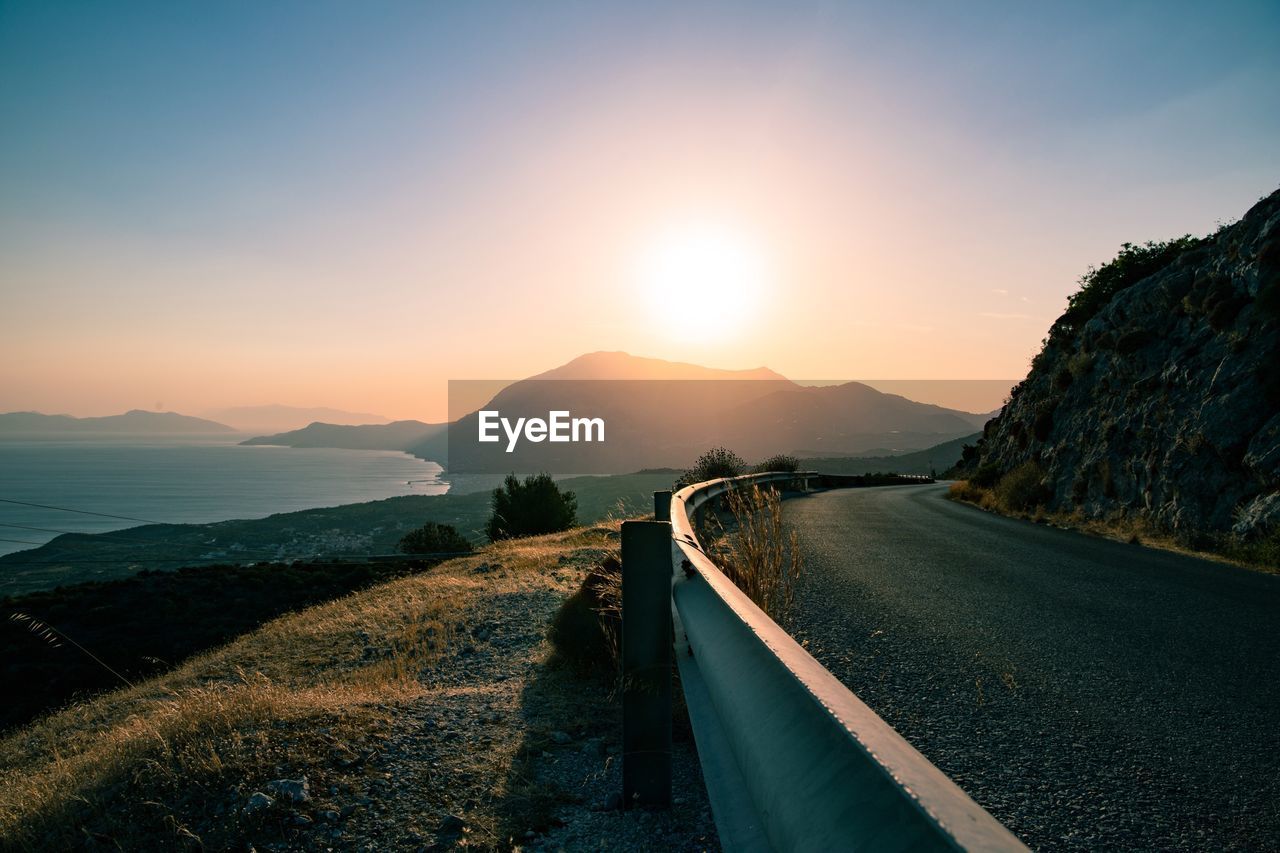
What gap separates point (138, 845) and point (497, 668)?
11.1 ft

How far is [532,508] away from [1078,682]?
131 feet

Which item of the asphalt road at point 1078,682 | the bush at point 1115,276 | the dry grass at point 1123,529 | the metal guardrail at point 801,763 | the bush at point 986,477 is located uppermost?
the bush at point 1115,276

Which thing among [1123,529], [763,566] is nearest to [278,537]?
[1123,529]

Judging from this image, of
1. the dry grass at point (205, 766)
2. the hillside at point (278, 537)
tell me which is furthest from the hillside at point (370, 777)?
the hillside at point (278, 537)

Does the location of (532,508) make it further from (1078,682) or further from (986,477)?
(1078,682)

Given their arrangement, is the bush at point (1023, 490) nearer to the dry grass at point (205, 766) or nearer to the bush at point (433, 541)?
the dry grass at point (205, 766)

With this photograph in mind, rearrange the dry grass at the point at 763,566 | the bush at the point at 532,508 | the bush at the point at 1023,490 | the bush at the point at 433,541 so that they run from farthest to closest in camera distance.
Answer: the bush at the point at 532,508 → the bush at the point at 433,541 → the bush at the point at 1023,490 → the dry grass at the point at 763,566

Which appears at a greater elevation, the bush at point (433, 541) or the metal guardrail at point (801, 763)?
the metal guardrail at point (801, 763)

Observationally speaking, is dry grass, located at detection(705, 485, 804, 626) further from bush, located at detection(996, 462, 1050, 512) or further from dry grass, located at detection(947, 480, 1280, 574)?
bush, located at detection(996, 462, 1050, 512)

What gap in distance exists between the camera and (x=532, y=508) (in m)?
43.3

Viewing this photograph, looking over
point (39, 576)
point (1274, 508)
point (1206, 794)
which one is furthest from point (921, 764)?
point (39, 576)

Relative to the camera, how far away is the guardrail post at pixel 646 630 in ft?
10.0

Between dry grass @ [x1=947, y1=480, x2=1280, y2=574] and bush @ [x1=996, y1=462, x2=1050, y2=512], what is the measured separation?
0.12m

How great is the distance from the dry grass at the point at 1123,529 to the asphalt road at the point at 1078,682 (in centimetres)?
141
